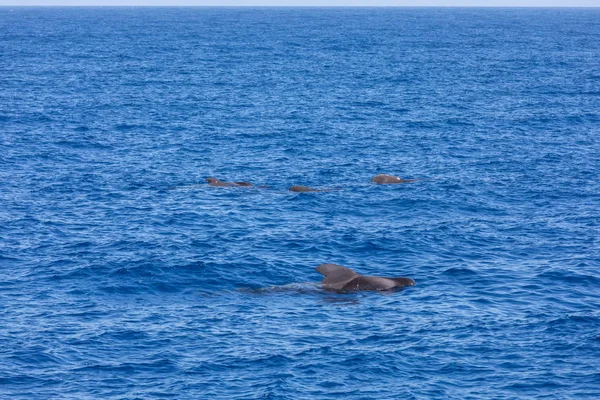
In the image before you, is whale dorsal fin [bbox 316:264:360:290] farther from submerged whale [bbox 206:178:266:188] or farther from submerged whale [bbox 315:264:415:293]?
submerged whale [bbox 206:178:266:188]

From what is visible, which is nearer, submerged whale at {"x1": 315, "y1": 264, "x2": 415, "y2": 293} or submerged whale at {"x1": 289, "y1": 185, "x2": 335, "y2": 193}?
submerged whale at {"x1": 315, "y1": 264, "x2": 415, "y2": 293}

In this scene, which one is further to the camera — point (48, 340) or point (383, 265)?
point (383, 265)

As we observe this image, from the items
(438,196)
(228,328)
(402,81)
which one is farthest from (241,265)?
(402,81)

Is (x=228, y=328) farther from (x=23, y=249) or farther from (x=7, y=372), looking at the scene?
(x=23, y=249)

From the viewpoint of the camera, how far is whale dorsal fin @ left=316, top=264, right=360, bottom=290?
39.4 metres

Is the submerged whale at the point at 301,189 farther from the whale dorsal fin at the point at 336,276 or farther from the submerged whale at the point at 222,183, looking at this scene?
the whale dorsal fin at the point at 336,276

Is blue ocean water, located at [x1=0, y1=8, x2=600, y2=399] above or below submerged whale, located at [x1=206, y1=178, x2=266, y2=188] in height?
below

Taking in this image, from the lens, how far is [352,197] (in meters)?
55.9

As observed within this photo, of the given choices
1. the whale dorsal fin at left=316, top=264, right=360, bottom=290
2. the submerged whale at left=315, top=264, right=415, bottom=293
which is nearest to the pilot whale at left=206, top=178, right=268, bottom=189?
the whale dorsal fin at left=316, top=264, right=360, bottom=290

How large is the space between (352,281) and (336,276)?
0.80 m

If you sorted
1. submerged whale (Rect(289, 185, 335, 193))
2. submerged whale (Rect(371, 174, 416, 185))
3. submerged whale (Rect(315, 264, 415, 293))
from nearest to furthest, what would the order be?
submerged whale (Rect(315, 264, 415, 293)) → submerged whale (Rect(289, 185, 335, 193)) → submerged whale (Rect(371, 174, 416, 185))

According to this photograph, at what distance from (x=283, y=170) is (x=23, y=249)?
2283 cm

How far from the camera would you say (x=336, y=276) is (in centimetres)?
3969

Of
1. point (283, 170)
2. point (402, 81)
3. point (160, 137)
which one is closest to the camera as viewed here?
point (283, 170)
